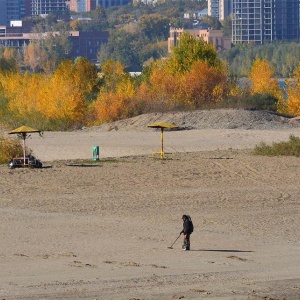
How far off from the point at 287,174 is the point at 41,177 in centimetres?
594

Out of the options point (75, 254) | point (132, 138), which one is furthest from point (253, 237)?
point (132, 138)

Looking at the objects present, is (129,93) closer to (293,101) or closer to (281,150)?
(293,101)

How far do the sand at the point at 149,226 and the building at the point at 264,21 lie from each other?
135899 mm

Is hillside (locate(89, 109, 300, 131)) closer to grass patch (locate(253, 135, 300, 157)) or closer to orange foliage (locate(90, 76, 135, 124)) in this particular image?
orange foliage (locate(90, 76, 135, 124))

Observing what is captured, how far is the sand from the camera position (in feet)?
54.4

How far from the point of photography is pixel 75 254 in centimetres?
1900

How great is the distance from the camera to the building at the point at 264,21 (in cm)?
17300

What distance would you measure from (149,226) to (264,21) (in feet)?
509

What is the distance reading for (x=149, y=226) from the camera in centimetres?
2225

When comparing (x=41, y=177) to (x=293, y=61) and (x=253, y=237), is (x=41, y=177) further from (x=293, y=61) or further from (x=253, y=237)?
(x=293, y=61)

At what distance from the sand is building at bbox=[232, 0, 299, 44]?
13590 centimetres

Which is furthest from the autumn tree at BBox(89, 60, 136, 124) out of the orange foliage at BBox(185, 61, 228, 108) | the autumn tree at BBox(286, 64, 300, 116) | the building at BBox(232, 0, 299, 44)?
→ the building at BBox(232, 0, 299, 44)

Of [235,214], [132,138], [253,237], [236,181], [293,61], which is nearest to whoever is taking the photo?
[253,237]

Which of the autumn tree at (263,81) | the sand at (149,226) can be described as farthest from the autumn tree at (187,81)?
the sand at (149,226)
